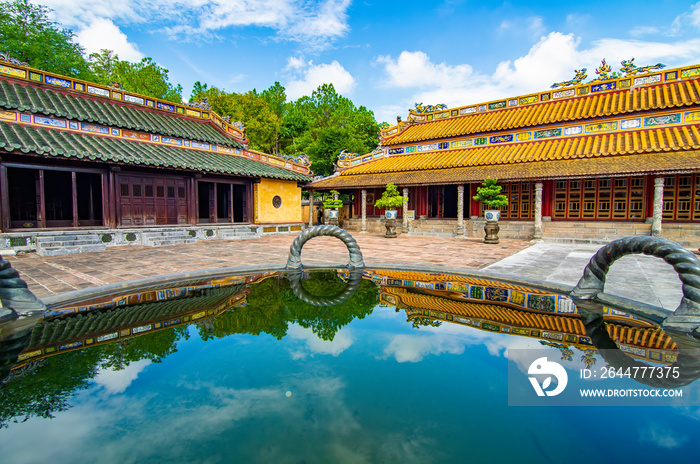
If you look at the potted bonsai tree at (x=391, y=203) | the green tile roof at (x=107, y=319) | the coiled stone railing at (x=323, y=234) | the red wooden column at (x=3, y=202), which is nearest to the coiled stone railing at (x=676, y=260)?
the coiled stone railing at (x=323, y=234)

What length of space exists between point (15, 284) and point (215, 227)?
1126 centimetres

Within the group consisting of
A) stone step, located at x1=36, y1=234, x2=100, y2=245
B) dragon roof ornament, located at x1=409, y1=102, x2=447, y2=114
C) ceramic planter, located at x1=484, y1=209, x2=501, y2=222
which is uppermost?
dragon roof ornament, located at x1=409, y1=102, x2=447, y2=114

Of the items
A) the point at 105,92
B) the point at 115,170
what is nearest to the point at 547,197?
the point at 115,170

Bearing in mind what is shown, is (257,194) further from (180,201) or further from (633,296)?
(633,296)

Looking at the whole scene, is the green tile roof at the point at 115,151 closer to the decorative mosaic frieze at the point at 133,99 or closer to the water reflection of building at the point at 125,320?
the decorative mosaic frieze at the point at 133,99

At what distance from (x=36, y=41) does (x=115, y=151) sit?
2245 cm

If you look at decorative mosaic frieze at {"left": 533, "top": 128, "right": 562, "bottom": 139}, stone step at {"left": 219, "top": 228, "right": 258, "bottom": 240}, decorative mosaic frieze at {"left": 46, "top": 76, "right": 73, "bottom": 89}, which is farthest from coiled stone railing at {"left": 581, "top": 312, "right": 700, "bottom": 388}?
decorative mosaic frieze at {"left": 46, "top": 76, "right": 73, "bottom": 89}

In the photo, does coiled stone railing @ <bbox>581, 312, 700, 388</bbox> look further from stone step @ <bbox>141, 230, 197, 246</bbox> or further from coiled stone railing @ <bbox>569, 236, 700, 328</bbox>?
stone step @ <bbox>141, 230, 197, 246</bbox>

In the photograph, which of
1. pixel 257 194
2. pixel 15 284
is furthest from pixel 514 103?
pixel 15 284

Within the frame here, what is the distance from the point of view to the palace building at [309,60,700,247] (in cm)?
1334

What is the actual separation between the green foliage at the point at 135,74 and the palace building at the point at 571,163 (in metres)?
25.3

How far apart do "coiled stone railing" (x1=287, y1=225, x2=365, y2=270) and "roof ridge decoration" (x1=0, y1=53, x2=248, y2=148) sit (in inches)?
517

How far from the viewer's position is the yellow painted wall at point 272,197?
58.5 feet

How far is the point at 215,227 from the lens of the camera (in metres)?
15.6
